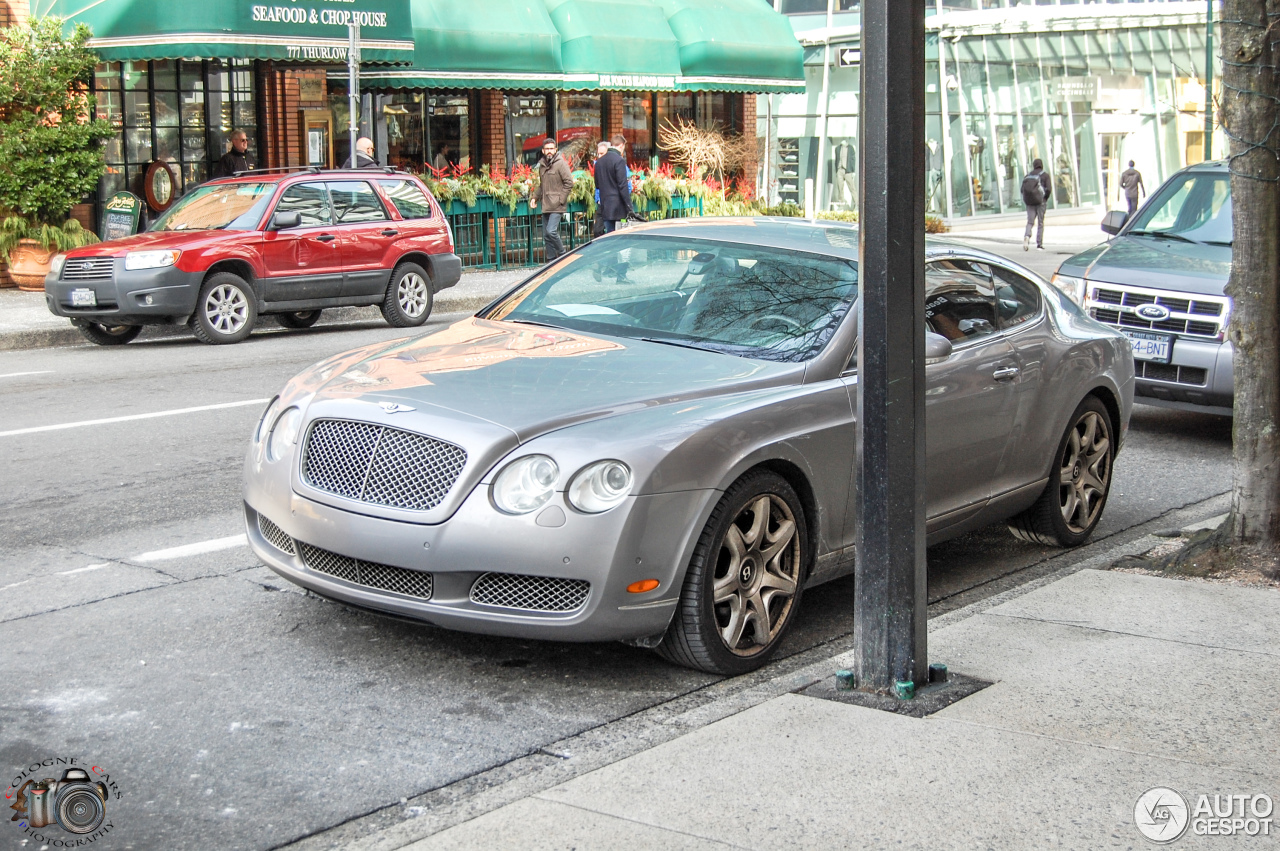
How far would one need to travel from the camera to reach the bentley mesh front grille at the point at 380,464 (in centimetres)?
462

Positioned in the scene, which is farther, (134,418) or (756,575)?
(134,418)

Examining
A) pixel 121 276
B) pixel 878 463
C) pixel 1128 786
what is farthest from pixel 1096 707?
pixel 121 276

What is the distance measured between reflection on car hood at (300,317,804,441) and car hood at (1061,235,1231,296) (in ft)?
16.9

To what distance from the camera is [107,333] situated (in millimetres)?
14930

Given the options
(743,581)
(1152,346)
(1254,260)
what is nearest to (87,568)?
(743,581)

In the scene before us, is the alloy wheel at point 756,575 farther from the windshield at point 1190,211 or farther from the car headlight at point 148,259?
the car headlight at point 148,259

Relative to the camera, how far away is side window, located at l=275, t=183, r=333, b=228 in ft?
50.1

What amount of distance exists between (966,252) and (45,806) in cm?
461

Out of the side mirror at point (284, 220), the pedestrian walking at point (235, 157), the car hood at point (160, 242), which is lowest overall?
the car hood at point (160, 242)

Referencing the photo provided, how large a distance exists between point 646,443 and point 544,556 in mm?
500

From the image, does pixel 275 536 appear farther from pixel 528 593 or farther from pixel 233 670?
pixel 528 593

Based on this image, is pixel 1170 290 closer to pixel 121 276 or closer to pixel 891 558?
pixel 891 558
